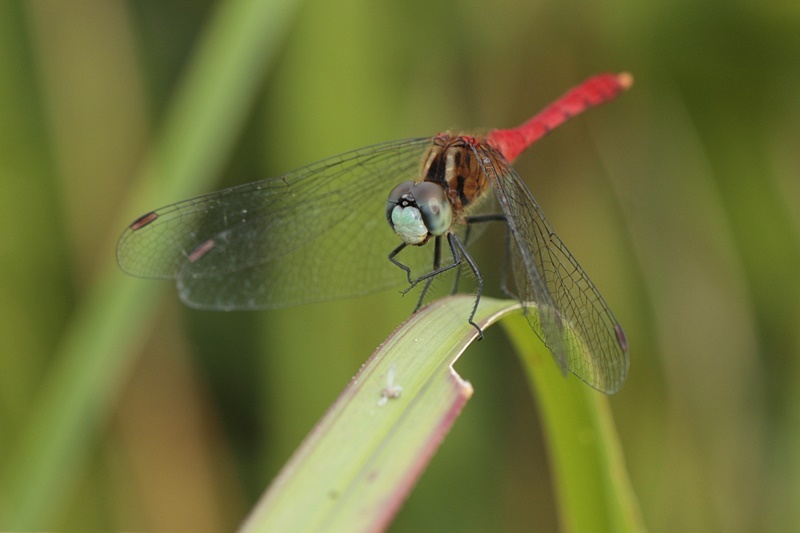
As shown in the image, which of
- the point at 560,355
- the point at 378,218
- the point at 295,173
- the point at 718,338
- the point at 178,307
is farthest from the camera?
the point at 178,307

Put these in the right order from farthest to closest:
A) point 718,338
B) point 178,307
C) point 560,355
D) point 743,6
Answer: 1. point 178,307
2. point 718,338
3. point 743,6
4. point 560,355

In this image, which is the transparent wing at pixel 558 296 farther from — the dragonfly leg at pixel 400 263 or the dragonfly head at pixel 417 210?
the dragonfly leg at pixel 400 263

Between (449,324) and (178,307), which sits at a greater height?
(178,307)

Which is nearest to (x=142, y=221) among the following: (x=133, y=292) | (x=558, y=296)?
(x=133, y=292)

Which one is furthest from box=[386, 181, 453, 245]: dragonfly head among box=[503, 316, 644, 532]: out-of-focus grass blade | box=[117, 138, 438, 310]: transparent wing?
box=[503, 316, 644, 532]: out-of-focus grass blade

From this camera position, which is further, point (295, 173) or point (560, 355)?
point (295, 173)

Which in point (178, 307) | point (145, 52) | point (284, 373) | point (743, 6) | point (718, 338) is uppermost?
point (145, 52)

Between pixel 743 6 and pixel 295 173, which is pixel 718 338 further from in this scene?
pixel 295 173

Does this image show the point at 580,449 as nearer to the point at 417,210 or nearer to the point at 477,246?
the point at 417,210

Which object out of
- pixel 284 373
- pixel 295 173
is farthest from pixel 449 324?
pixel 284 373
